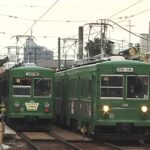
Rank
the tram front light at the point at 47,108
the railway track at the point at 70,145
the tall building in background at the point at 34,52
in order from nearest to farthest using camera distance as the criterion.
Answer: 1. the railway track at the point at 70,145
2. the tram front light at the point at 47,108
3. the tall building in background at the point at 34,52

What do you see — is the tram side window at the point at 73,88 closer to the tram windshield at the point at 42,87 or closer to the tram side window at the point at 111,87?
the tram windshield at the point at 42,87

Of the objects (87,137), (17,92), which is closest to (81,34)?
Answer: (17,92)

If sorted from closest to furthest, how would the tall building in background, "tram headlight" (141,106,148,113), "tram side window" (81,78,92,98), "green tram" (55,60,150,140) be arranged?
1. "green tram" (55,60,150,140)
2. "tram headlight" (141,106,148,113)
3. "tram side window" (81,78,92,98)
4. the tall building in background

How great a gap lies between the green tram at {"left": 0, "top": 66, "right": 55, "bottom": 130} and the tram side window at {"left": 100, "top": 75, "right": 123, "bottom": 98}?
21.5ft

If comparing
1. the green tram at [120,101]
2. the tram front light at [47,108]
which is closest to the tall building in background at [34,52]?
the tram front light at [47,108]

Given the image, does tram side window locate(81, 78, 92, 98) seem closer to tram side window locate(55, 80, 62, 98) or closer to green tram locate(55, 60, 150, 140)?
green tram locate(55, 60, 150, 140)

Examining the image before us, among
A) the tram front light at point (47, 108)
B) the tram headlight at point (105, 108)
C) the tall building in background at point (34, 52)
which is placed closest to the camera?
the tram headlight at point (105, 108)

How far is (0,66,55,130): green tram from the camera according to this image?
86.7 ft

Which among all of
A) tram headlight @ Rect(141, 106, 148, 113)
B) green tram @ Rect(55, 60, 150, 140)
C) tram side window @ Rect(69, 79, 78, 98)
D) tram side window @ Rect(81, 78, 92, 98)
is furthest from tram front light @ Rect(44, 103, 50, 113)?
tram headlight @ Rect(141, 106, 148, 113)

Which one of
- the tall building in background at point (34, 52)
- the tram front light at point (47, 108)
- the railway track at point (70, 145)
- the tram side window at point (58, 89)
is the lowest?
the railway track at point (70, 145)

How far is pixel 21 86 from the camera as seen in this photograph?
2670 centimetres

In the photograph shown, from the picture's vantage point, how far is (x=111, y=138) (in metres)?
21.0

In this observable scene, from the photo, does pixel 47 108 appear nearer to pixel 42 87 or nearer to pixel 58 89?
pixel 42 87

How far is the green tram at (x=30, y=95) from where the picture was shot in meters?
26.4
